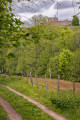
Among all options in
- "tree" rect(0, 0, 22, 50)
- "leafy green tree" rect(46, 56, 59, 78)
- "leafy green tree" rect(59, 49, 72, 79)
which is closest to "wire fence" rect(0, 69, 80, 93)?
"leafy green tree" rect(59, 49, 72, 79)

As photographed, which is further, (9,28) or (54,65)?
(54,65)

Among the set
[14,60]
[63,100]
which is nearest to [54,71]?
[14,60]

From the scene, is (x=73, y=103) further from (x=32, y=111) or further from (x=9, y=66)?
(x=9, y=66)

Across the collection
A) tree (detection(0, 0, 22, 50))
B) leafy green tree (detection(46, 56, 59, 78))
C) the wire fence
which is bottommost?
the wire fence

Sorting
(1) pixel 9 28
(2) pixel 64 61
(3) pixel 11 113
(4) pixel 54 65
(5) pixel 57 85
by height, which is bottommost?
(5) pixel 57 85

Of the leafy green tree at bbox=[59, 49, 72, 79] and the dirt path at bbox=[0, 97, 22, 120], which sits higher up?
the leafy green tree at bbox=[59, 49, 72, 79]

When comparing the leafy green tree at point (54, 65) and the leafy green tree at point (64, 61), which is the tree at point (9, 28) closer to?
the leafy green tree at point (64, 61)

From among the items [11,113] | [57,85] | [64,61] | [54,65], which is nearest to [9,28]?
[11,113]

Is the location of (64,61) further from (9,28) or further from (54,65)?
(9,28)

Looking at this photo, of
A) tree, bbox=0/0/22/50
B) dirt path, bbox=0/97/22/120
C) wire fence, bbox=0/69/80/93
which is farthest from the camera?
wire fence, bbox=0/69/80/93

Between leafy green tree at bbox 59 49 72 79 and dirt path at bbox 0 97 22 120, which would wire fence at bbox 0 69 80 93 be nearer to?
leafy green tree at bbox 59 49 72 79

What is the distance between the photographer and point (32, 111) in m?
9.45

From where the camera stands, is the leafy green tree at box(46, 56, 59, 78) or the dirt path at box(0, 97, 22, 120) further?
the leafy green tree at box(46, 56, 59, 78)

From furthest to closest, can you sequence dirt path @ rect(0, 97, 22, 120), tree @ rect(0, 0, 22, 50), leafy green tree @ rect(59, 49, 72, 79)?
leafy green tree @ rect(59, 49, 72, 79) < dirt path @ rect(0, 97, 22, 120) < tree @ rect(0, 0, 22, 50)
